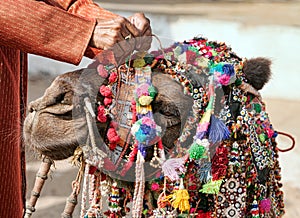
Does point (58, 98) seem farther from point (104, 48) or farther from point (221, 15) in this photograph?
point (221, 15)

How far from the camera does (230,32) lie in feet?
18.4

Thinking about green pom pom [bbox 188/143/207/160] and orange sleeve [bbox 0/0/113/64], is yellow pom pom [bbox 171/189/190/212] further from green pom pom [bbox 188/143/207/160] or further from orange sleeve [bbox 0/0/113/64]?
orange sleeve [bbox 0/0/113/64]

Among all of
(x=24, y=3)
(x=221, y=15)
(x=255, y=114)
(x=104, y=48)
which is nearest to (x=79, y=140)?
(x=104, y=48)

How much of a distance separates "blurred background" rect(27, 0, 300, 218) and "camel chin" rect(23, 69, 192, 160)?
1471 millimetres

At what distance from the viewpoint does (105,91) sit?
4.39 feet

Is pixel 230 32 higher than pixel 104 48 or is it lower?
higher

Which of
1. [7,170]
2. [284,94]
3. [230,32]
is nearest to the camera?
[7,170]

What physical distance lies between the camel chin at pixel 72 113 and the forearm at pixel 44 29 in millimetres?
61

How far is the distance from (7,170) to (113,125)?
0.63m

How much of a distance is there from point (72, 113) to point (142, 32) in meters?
0.23

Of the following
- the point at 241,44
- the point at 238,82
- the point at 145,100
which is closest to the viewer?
the point at 145,100

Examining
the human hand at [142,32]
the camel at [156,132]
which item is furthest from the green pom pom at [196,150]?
the human hand at [142,32]

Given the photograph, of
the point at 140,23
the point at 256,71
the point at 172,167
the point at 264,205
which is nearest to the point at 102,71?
the point at 140,23

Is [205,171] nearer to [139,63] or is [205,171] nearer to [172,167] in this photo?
[172,167]
